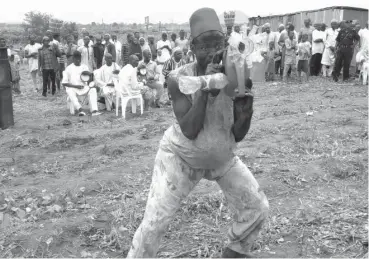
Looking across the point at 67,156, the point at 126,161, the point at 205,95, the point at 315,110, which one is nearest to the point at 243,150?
the point at 126,161

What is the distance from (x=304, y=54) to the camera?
489 inches

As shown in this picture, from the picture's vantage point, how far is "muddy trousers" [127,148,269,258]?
2.46 metres

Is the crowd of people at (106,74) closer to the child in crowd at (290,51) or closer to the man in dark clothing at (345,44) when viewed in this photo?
the child in crowd at (290,51)

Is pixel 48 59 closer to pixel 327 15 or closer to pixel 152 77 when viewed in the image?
pixel 152 77

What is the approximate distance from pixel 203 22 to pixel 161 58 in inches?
417

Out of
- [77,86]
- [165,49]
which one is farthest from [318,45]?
[77,86]

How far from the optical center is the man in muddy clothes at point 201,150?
2.40 metres

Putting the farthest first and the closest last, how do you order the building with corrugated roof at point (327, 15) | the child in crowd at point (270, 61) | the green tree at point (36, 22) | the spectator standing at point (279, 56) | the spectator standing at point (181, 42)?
the green tree at point (36, 22) → the building with corrugated roof at point (327, 15) → the spectator standing at point (181, 42) → the spectator standing at point (279, 56) → the child in crowd at point (270, 61)

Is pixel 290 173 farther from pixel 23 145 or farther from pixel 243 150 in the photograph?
pixel 23 145

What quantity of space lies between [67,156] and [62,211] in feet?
7.47

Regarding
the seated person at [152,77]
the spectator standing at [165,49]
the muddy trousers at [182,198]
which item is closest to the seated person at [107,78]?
the seated person at [152,77]

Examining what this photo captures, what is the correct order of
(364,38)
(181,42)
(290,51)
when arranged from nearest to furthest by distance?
1. (364,38)
2. (290,51)
3. (181,42)

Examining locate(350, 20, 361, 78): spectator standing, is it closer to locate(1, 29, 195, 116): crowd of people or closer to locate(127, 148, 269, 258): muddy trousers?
locate(1, 29, 195, 116): crowd of people

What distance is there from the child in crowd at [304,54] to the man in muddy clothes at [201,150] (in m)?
10.5
